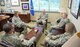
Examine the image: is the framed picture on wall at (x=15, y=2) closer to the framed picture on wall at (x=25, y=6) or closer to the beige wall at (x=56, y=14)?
the framed picture on wall at (x=25, y=6)

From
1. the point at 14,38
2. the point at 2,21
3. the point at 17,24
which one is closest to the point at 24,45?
the point at 14,38

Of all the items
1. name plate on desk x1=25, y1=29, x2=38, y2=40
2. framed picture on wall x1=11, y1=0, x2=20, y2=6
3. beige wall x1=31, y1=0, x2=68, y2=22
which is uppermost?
framed picture on wall x1=11, y1=0, x2=20, y2=6

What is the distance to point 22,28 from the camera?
5.07m

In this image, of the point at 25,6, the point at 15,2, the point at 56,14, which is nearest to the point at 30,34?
the point at 56,14

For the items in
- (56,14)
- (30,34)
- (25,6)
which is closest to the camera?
(30,34)

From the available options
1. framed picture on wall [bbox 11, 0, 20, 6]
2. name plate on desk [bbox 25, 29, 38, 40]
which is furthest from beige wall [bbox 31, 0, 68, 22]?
name plate on desk [bbox 25, 29, 38, 40]

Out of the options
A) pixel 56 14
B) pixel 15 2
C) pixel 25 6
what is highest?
pixel 15 2

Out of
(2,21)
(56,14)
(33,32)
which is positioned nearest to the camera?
(33,32)

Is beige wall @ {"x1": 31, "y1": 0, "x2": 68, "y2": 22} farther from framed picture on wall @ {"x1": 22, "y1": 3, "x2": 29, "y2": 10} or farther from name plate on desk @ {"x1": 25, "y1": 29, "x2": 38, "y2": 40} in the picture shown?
name plate on desk @ {"x1": 25, "y1": 29, "x2": 38, "y2": 40}

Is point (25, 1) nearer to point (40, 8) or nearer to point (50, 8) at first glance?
point (40, 8)

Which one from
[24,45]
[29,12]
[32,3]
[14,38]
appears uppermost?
[32,3]

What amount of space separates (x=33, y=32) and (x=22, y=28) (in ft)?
2.41

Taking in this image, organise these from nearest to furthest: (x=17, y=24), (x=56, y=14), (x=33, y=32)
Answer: (x=33, y=32)
(x=17, y=24)
(x=56, y=14)

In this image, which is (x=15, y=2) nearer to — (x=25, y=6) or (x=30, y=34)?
(x=25, y=6)
